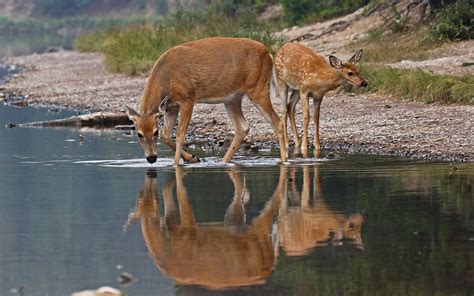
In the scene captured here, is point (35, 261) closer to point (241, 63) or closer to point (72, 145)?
point (241, 63)

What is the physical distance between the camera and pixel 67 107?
2570 cm

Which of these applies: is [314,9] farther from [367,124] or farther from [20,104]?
[367,124]

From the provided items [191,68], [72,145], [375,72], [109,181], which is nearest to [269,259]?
[109,181]

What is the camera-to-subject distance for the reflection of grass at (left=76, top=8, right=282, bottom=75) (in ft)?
105

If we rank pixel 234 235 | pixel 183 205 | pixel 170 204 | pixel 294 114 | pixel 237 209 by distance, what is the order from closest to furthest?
1. pixel 234 235
2. pixel 237 209
3. pixel 183 205
4. pixel 170 204
5. pixel 294 114

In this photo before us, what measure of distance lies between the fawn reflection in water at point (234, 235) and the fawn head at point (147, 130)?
1604 millimetres

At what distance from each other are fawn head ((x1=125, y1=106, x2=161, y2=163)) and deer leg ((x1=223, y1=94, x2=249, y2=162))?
108 centimetres

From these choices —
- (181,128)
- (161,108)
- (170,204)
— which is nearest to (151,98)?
(161,108)

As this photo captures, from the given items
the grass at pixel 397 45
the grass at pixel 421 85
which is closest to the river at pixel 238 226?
the grass at pixel 421 85

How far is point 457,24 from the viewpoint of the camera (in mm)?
27750

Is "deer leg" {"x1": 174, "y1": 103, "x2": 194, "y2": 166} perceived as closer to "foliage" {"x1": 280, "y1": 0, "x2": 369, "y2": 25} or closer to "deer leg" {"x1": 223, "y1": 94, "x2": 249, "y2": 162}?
"deer leg" {"x1": 223, "y1": 94, "x2": 249, "y2": 162}

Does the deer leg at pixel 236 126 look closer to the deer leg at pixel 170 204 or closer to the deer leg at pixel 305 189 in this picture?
the deer leg at pixel 305 189

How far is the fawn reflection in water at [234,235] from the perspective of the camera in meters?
8.59

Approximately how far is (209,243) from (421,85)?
1147cm
